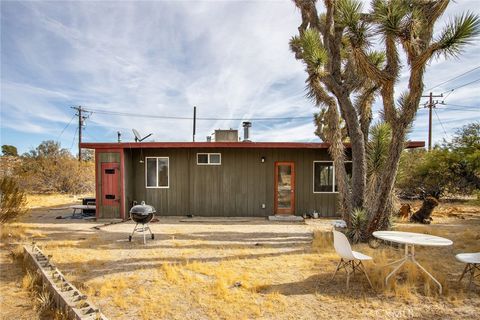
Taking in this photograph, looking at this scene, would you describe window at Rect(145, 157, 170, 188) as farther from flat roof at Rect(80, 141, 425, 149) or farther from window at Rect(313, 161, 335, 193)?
window at Rect(313, 161, 335, 193)

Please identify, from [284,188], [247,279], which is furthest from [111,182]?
[247,279]

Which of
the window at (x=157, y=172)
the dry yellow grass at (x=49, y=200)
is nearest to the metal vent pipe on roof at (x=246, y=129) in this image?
the window at (x=157, y=172)

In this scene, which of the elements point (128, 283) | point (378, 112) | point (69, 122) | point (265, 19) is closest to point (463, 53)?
point (378, 112)

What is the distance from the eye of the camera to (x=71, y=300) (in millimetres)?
3021

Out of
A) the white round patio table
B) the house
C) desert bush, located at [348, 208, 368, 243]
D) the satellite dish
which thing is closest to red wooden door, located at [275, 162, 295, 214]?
the house

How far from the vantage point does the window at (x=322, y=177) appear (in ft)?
32.1

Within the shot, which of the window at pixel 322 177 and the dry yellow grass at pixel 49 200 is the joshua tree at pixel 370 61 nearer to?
the window at pixel 322 177

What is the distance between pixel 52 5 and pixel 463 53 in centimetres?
945

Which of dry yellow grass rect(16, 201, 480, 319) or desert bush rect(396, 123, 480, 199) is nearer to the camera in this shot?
dry yellow grass rect(16, 201, 480, 319)

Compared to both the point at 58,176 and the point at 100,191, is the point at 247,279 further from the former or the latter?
the point at 58,176

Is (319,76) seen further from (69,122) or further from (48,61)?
(69,122)

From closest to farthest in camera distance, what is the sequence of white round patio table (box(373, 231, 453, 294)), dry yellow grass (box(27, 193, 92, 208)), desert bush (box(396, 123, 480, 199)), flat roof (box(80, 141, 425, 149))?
1. white round patio table (box(373, 231, 453, 294))
2. flat roof (box(80, 141, 425, 149))
3. desert bush (box(396, 123, 480, 199))
4. dry yellow grass (box(27, 193, 92, 208))

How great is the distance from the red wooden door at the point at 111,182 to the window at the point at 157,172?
3.38 ft

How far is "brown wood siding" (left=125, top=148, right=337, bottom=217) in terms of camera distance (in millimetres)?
9758
